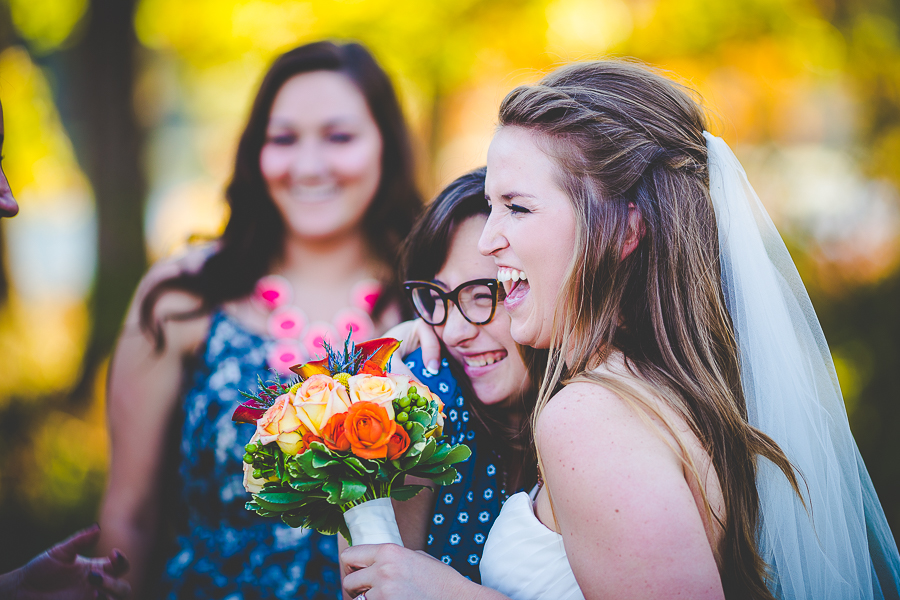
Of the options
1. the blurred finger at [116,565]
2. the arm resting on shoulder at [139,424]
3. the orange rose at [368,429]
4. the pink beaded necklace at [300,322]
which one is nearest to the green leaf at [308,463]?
the orange rose at [368,429]

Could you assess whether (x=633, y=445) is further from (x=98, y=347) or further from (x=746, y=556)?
(x=98, y=347)

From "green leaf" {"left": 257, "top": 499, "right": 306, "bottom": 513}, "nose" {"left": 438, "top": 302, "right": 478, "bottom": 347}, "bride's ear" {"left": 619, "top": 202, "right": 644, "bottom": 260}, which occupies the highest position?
"bride's ear" {"left": 619, "top": 202, "right": 644, "bottom": 260}

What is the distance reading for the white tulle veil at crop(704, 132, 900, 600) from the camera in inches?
75.5

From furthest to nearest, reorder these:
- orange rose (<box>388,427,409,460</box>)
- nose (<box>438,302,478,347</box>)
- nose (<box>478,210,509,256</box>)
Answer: nose (<box>438,302,478,347</box>) < nose (<box>478,210,509,256</box>) < orange rose (<box>388,427,409,460</box>)

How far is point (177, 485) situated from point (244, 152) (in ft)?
5.62

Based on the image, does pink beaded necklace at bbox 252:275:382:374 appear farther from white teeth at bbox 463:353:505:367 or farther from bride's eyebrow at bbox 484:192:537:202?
bride's eyebrow at bbox 484:192:537:202

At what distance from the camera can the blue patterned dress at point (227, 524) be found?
2.77 meters

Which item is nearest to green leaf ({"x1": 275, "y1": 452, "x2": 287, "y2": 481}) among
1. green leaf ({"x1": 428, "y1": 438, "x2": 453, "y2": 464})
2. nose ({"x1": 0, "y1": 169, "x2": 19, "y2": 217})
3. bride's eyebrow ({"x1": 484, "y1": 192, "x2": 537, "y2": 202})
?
green leaf ({"x1": 428, "y1": 438, "x2": 453, "y2": 464})

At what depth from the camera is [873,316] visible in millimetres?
5430

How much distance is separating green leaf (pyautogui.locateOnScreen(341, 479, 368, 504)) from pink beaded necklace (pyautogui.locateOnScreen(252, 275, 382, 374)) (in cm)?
144

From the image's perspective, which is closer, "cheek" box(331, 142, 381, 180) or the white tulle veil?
the white tulle veil

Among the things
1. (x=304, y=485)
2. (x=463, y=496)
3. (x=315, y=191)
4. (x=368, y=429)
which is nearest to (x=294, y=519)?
(x=304, y=485)

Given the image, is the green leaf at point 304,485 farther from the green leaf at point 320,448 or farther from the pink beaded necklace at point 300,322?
the pink beaded necklace at point 300,322

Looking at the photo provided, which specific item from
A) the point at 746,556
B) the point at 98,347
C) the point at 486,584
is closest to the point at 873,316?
the point at 746,556
